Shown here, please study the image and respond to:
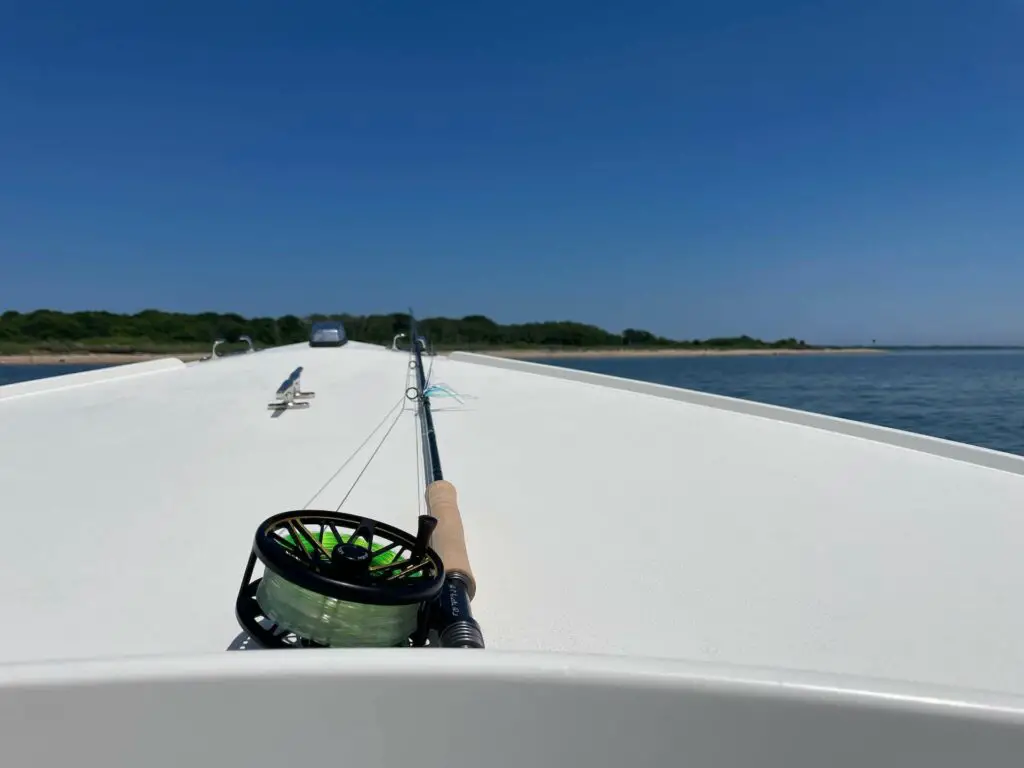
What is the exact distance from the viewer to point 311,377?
632cm

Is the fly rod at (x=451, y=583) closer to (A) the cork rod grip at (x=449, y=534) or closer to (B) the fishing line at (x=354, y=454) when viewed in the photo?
(A) the cork rod grip at (x=449, y=534)

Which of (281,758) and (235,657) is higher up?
(235,657)

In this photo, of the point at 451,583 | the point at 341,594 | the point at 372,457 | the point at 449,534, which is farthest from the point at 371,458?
the point at 341,594

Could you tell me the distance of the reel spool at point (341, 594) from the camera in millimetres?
884

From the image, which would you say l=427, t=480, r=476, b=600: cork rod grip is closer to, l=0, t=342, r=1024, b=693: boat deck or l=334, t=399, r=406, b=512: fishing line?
l=0, t=342, r=1024, b=693: boat deck

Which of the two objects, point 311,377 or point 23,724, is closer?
point 23,724

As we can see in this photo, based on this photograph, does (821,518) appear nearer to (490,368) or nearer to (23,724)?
(23,724)

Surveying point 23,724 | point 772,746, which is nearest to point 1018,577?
point 772,746

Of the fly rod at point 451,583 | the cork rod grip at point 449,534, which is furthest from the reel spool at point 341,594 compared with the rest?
the cork rod grip at point 449,534

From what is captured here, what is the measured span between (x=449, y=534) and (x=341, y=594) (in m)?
0.52

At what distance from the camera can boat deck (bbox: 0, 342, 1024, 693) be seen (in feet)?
4.00

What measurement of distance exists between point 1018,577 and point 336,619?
1469 mm

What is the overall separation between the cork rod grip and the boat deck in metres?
0.14

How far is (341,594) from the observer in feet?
2.86
